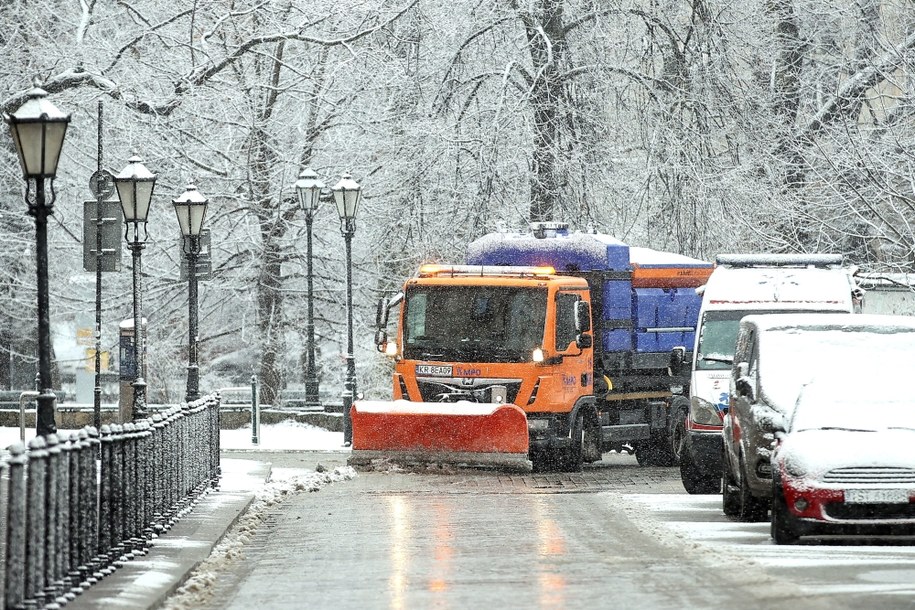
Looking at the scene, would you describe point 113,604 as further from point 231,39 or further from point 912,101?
point 231,39

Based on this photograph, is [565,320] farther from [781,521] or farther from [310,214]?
[310,214]

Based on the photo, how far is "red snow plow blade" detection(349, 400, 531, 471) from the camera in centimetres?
2339

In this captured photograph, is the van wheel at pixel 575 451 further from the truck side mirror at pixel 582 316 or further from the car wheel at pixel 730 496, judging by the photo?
the car wheel at pixel 730 496

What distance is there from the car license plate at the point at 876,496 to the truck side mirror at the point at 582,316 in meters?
10.8

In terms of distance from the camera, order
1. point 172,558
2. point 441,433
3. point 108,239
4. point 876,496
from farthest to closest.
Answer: point 108,239 < point 441,433 < point 876,496 < point 172,558

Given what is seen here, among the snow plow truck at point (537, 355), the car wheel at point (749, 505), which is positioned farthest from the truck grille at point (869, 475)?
the snow plow truck at point (537, 355)

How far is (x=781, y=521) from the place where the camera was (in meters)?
14.4

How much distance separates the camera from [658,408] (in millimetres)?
27344

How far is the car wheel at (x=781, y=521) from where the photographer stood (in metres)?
14.4

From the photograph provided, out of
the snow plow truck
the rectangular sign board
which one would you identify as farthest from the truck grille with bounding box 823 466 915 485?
the rectangular sign board

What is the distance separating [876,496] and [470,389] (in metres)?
11.1

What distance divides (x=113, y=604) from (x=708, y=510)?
858 centimetres

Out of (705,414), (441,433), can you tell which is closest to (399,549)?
(705,414)

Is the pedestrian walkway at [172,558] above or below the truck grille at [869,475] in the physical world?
below
